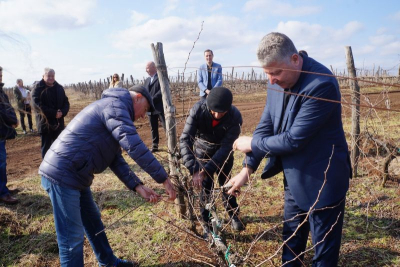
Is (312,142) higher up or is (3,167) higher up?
(312,142)

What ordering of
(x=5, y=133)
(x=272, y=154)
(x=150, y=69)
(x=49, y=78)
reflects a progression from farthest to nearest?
(x=150, y=69), (x=49, y=78), (x=5, y=133), (x=272, y=154)

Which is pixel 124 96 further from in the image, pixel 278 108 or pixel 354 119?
pixel 354 119

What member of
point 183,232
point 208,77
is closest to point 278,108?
point 183,232

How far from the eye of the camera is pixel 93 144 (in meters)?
1.94

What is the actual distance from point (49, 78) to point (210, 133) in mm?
3275

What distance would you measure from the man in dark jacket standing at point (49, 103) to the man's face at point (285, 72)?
13.6ft

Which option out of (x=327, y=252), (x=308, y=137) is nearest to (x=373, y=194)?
(x=327, y=252)

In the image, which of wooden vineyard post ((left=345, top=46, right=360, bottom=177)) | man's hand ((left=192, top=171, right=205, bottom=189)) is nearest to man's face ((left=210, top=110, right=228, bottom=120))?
man's hand ((left=192, top=171, right=205, bottom=189))

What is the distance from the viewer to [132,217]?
370 cm

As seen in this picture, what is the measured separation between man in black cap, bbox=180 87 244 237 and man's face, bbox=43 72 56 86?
10.2 ft

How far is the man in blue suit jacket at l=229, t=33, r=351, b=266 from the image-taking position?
1.55 m

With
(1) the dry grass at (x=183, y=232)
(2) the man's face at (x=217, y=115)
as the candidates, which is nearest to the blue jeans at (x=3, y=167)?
(1) the dry grass at (x=183, y=232)

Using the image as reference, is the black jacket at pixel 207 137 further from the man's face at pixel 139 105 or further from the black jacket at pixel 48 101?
the black jacket at pixel 48 101

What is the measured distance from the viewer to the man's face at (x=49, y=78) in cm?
472
